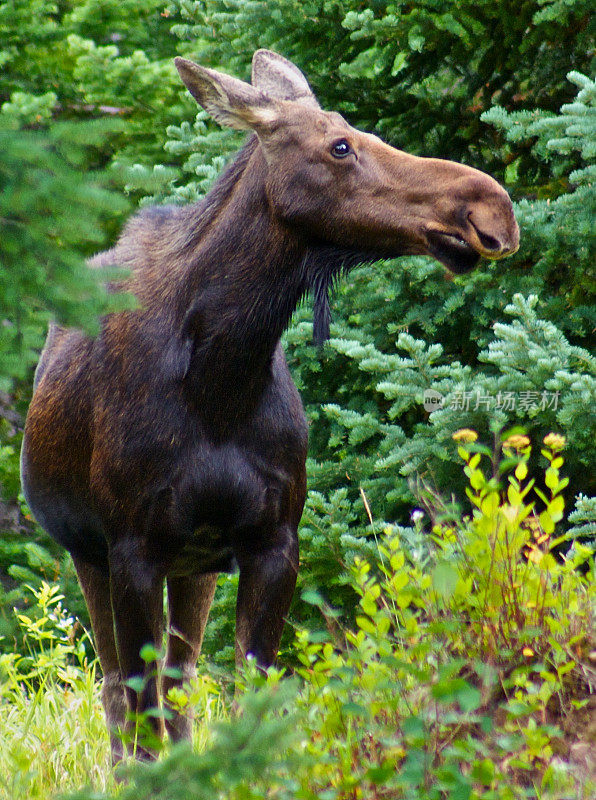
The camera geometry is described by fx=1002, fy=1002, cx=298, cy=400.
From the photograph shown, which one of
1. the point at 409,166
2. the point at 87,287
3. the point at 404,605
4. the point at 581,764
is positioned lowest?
the point at 581,764

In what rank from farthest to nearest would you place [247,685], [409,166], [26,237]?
[409,166], [247,685], [26,237]

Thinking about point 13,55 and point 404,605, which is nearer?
point 404,605

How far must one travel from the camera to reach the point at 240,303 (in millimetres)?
3482

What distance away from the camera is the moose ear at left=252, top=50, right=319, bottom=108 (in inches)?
147

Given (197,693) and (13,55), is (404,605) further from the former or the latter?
(13,55)

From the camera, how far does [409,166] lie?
11.1 ft

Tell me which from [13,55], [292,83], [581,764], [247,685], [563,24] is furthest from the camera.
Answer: [13,55]

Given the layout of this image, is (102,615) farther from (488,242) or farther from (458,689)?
(458,689)

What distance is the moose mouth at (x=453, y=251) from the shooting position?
3.23m

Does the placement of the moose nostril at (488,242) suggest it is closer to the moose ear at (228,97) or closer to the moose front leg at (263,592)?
the moose ear at (228,97)

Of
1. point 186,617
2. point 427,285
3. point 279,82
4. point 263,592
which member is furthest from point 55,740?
point 427,285

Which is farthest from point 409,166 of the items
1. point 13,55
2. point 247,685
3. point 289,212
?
point 13,55

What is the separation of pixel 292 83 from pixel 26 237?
227 centimetres

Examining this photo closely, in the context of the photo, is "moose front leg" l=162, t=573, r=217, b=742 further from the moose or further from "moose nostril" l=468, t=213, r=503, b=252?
"moose nostril" l=468, t=213, r=503, b=252
